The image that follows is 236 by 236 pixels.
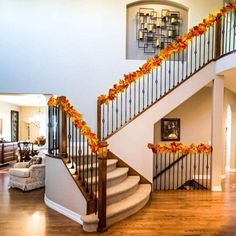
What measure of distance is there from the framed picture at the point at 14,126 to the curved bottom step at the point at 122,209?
9501mm

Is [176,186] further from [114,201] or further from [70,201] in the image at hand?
[70,201]

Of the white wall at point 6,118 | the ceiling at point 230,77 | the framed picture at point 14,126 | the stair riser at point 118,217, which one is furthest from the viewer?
the framed picture at point 14,126

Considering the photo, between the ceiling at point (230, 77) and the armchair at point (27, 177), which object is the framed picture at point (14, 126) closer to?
the armchair at point (27, 177)

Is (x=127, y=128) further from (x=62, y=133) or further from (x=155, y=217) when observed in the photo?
(x=155, y=217)

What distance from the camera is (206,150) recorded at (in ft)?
18.3

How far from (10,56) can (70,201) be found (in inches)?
174

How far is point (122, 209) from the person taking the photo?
379cm

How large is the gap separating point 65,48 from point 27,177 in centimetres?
345

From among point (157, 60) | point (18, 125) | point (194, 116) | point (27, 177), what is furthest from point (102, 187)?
point (18, 125)

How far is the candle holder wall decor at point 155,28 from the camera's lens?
6945 millimetres

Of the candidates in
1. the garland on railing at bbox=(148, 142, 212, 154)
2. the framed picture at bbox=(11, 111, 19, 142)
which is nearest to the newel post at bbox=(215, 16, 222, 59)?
the garland on railing at bbox=(148, 142, 212, 154)

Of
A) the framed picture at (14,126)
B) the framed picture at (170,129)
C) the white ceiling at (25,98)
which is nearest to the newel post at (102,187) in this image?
the white ceiling at (25,98)

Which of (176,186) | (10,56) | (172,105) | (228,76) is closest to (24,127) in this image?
(10,56)

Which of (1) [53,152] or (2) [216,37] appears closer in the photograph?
(1) [53,152]
